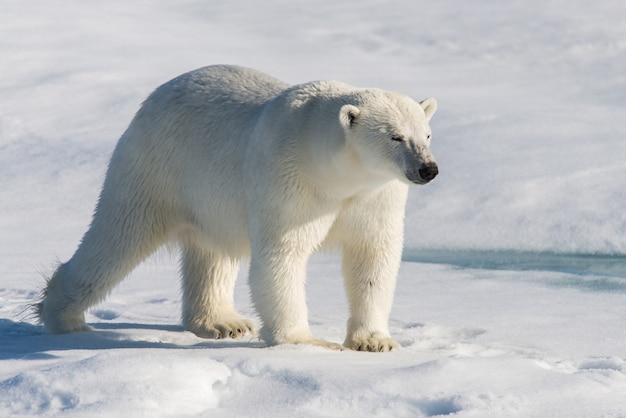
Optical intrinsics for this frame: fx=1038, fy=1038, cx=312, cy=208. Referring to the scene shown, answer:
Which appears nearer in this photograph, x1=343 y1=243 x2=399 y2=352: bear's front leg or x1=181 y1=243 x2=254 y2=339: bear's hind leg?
x1=343 y1=243 x2=399 y2=352: bear's front leg

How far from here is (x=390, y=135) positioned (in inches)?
157

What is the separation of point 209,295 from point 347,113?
165 centimetres

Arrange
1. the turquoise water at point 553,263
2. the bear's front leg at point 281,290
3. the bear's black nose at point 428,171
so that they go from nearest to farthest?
the bear's black nose at point 428,171 → the bear's front leg at point 281,290 → the turquoise water at point 553,263

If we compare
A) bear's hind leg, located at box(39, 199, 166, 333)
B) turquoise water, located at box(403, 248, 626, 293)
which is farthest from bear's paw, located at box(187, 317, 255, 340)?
turquoise water, located at box(403, 248, 626, 293)

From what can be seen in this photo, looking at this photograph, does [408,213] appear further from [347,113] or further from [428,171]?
[428,171]

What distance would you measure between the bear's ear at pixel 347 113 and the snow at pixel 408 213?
91cm

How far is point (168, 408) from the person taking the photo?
306 centimetres

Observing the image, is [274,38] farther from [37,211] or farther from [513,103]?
[37,211]

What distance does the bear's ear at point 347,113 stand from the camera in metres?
4.02

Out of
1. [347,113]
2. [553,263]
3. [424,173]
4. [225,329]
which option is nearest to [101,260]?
[225,329]

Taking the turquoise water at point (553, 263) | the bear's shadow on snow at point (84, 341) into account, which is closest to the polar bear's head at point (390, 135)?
the bear's shadow on snow at point (84, 341)

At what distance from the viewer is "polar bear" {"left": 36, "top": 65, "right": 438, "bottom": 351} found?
412cm

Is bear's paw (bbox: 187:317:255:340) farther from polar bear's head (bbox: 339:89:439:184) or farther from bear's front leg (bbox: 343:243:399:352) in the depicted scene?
polar bear's head (bbox: 339:89:439:184)

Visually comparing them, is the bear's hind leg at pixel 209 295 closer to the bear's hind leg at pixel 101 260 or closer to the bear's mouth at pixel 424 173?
the bear's hind leg at pixel 101 260
